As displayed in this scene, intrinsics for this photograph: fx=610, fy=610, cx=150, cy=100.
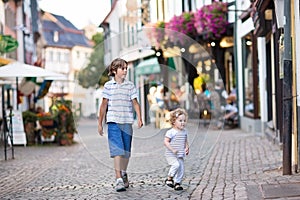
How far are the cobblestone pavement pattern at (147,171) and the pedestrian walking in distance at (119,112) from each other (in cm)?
42

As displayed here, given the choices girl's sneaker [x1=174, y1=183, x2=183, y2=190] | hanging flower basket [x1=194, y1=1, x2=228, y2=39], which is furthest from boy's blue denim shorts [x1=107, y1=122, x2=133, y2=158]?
hanging flower basket [x1=194, y1=1, x2=228, y2=39]

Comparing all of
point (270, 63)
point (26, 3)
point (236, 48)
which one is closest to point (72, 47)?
point (26, 3)

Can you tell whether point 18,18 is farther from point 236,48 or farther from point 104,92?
point 104,92

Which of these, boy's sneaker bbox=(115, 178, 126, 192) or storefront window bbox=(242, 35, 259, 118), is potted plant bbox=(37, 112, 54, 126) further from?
boy's sneaker bbox=(115, 178, 126, 192)

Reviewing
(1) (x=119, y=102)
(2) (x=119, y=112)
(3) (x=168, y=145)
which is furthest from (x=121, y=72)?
(3) (x=168, y=145)

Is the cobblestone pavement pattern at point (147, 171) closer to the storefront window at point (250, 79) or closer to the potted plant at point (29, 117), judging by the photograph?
the potted plant at point (29, 117)

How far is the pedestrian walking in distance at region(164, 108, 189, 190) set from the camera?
6691 mm

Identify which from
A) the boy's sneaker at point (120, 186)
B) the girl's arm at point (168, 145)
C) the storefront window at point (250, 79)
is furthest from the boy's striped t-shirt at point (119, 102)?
the storefront window at point (250, 79)

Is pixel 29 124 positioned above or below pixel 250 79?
below

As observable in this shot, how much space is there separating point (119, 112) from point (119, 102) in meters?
0.11

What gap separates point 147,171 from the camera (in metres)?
8.35

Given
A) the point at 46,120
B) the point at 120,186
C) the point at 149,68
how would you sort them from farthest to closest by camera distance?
1. the point at 149,68
2. the point at 46,120
3. the point at 120,186

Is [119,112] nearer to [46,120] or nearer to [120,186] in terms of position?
[120,186]

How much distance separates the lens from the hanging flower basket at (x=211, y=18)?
17.8m
